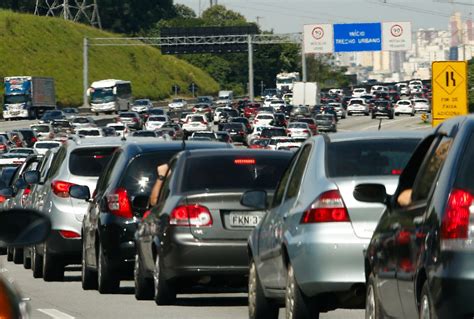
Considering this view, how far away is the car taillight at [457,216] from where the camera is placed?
22.5 ft

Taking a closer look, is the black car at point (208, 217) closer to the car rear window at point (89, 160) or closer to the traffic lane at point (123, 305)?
the traffic lane at point (123, 305)

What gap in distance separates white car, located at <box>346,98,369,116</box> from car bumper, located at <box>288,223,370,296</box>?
121561mm

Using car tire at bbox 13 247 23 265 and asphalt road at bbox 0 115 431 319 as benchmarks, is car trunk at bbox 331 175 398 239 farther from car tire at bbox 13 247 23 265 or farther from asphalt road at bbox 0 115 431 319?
car tire at bbox 13 247 23 265

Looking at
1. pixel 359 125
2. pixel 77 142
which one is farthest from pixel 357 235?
pixel 359 125

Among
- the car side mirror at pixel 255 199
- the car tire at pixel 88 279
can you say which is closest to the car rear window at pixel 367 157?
the car side mirror at pixel 255 199

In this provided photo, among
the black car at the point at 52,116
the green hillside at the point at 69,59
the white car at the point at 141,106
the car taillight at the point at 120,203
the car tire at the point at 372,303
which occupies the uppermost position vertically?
the car tire at the point at 372,303

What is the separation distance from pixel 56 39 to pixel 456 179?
480ft

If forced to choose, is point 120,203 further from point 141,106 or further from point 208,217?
point 141,106

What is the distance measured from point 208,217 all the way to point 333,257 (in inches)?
143

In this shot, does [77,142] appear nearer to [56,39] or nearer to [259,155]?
[259,155]

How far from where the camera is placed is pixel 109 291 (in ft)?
54.4

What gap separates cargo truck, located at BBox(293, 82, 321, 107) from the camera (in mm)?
130500

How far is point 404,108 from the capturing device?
130m

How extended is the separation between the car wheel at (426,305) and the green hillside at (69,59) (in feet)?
430
